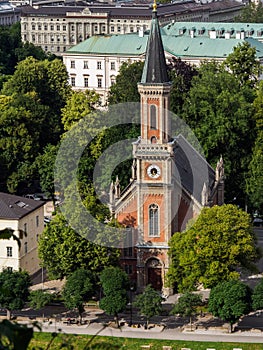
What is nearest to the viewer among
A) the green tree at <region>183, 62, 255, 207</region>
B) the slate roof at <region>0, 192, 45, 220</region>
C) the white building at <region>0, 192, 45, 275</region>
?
the white building at <region>0, 192, 45, 275</region>

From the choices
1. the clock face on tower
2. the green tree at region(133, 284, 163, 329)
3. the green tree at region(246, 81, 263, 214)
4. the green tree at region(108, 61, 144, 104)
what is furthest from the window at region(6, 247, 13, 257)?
the green tree at region(108, 61, 144, 104)

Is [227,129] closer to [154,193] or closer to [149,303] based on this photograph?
[154,193]

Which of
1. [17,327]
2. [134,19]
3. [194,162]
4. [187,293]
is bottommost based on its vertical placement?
[17,327]

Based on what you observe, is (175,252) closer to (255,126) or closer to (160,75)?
(160,75)

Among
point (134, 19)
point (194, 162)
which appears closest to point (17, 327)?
point (194, 162)

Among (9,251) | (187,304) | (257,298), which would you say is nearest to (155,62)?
(187,304)

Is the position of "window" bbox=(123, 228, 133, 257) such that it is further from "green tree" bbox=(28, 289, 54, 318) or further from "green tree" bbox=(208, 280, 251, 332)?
"green tree" bbox=(208, 280, 251, 332)
